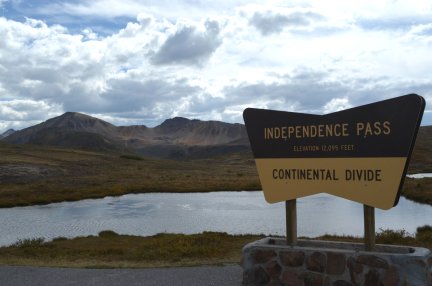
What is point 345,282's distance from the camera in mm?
10898

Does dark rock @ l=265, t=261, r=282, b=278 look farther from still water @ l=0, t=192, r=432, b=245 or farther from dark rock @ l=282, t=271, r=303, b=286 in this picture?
still water @ l=0, t=192, r=432, b=245

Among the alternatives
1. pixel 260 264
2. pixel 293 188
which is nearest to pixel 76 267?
pixel 260 264

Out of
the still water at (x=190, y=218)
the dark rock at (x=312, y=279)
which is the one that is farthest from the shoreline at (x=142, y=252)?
the still water at (x=190, y=218)

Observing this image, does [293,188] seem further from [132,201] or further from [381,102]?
[132,201]

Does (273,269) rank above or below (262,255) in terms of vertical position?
below

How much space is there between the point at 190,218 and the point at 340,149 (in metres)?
25.8

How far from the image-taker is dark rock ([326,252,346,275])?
11.0 m

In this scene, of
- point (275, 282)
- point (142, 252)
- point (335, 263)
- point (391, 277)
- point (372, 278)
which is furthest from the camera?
point (142, 252)

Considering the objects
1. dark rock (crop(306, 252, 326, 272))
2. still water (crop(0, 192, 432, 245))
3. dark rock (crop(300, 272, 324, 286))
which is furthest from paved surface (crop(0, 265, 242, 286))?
still water (crop(0, 192, 432, 245))

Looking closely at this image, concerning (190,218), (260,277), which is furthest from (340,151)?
(190,218)

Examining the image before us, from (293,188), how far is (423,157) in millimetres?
153589

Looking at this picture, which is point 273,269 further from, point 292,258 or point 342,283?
point 342,283

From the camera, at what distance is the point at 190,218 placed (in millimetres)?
36281

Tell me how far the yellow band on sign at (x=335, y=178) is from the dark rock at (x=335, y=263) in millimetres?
1359
